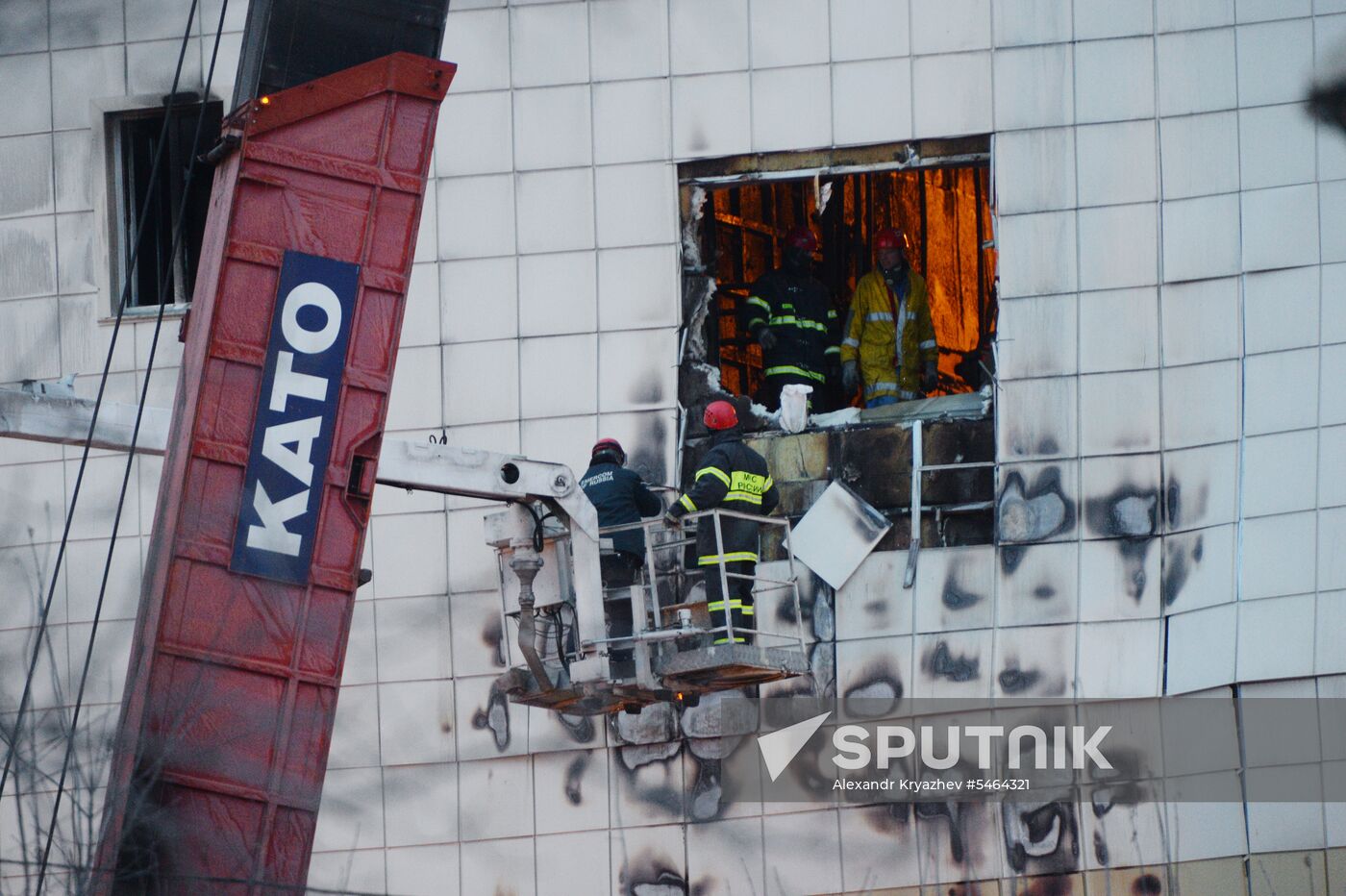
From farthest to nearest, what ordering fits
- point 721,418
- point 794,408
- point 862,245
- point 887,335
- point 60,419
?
point 862,245, point 887,335, point 794,408, point 721,418, point 60,419

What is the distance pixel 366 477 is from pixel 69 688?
421 centimetres

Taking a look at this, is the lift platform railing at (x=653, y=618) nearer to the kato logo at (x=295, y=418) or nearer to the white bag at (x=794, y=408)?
the white bag at (x=794, y=408)

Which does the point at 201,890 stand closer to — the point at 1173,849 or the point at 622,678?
the point at 622,678

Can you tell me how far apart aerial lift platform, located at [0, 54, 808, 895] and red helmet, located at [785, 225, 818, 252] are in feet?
19.4

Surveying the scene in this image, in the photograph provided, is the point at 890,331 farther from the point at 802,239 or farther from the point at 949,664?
the point at 949,664

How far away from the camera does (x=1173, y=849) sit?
12.0 m

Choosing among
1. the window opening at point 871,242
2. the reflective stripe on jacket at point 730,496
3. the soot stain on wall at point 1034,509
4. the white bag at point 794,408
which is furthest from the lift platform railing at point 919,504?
the window opening at point 871,242

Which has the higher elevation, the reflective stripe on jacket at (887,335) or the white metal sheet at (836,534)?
the reflective stripe on jacket at (887,335)

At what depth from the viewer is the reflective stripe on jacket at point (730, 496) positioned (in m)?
10.6

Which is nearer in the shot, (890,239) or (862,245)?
(890,239)

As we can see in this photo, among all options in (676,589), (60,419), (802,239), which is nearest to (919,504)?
(676,589)

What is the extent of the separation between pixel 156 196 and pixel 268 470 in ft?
22.0

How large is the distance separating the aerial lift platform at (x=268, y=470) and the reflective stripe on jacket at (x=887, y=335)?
570cm

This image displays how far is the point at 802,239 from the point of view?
14.2 m
